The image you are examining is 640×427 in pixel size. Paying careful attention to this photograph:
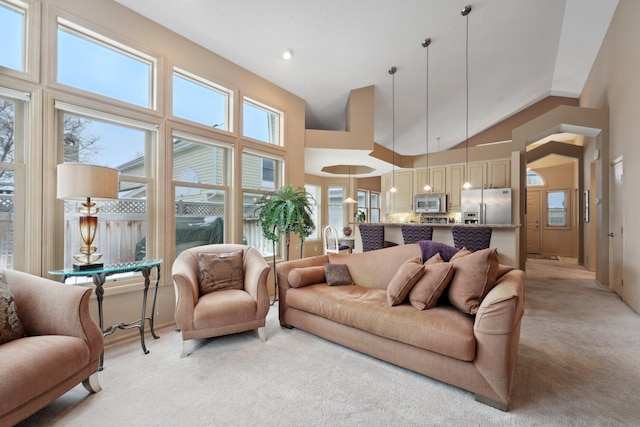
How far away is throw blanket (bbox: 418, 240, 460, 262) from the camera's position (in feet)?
8.73

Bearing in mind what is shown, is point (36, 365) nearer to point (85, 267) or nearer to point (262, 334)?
point (85, 267)

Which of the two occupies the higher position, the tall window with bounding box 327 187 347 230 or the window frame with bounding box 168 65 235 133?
the window frame with bounding box 168 65 235 133

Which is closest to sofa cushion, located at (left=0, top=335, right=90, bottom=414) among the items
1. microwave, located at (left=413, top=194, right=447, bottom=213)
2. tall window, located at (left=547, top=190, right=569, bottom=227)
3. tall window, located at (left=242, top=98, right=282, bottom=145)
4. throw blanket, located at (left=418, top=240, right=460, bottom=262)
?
throw blanket, located at (left=418, top=240, right=460, bottom=262)

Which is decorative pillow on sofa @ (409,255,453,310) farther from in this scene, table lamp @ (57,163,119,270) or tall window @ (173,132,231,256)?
tall window @ (173,132,231,256)

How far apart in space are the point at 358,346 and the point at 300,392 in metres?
0.66

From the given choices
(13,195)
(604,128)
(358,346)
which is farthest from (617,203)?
(13,195)

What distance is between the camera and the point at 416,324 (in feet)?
6.68

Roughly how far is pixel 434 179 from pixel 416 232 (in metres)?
3.73

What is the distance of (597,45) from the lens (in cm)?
504

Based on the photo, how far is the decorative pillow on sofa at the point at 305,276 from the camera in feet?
9.78

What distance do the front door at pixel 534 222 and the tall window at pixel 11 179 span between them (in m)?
11.1

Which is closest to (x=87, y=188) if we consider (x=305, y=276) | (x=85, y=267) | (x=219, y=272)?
(x=85, y=267)

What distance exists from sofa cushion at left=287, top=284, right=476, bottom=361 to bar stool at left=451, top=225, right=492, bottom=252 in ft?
5.70

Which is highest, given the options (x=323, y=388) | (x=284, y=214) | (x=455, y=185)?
(x=455, y=185)
